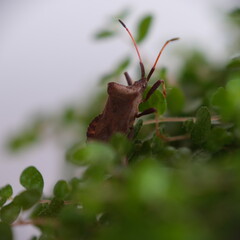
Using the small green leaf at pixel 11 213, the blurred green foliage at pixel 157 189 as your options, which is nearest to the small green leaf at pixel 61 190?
the blurred green foliage at pixel 157 189

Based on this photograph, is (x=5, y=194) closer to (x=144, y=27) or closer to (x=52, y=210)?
(x=52, y=210)

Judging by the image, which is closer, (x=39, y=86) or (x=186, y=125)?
(x=186, y=125)

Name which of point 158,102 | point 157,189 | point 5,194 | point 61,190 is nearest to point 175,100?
point 158,102

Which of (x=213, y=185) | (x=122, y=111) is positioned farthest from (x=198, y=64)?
(x=213, y=185)

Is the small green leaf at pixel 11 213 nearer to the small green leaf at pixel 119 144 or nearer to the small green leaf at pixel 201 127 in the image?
the small green leaf at pixel 119 144

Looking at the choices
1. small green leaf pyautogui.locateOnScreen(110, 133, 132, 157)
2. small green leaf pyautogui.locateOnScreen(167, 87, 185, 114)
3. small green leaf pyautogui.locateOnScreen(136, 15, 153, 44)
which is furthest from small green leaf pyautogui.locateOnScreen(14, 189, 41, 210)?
small green leaf pyautogui.locateOnScreen(136, 15, 153, 44)

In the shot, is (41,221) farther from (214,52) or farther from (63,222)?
(214,52)
